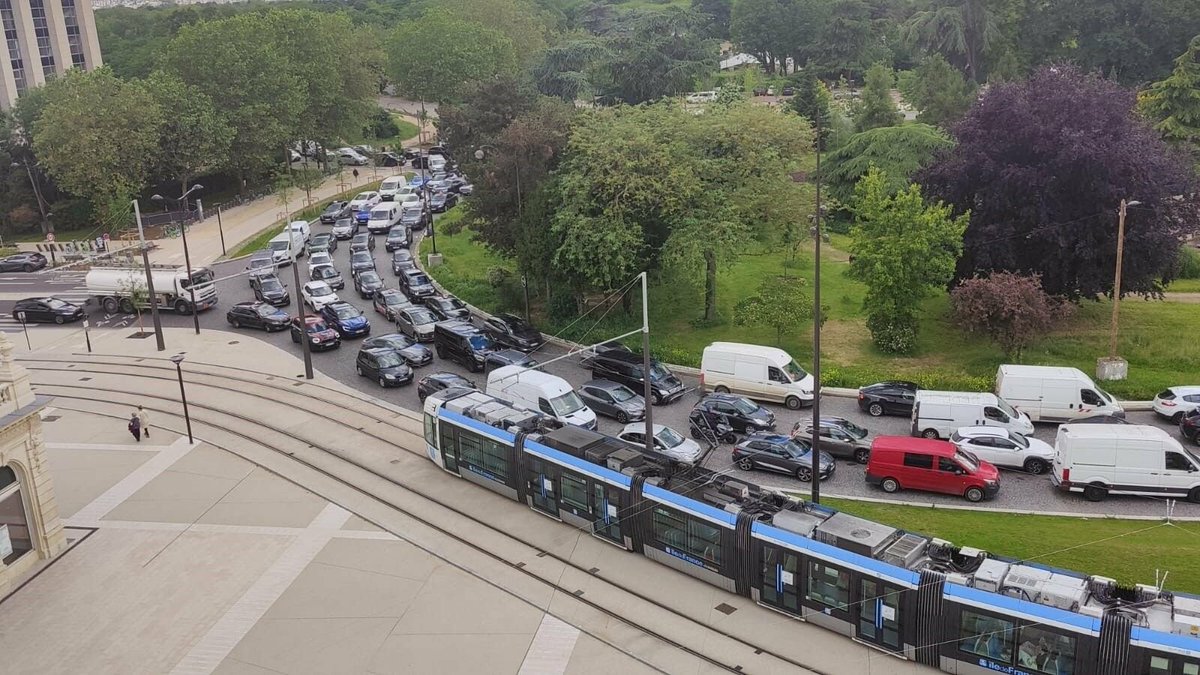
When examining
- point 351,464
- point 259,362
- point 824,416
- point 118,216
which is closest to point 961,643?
point 824,416

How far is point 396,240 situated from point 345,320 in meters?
17.7

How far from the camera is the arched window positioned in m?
24.3

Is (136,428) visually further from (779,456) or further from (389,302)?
(779,456)

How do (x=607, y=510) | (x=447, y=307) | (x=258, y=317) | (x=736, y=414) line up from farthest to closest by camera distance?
(x=258, y=317) < (x=447, y=307) < (x=736, y=414) < (x=607, y=510)

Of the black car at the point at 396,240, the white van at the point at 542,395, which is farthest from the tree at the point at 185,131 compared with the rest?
the white van at the point at 542,395

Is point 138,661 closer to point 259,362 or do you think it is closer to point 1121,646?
point 1121,646

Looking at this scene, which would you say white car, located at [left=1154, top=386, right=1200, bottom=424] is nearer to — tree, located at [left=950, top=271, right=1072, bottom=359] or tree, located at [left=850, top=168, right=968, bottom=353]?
tree, located at [left=950, top=271, right=1072, bottom=359]

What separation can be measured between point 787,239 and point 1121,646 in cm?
2742

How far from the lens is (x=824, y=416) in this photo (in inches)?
1287

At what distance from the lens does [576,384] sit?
3809 centimetres

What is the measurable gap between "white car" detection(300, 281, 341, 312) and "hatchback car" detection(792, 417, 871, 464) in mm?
26078

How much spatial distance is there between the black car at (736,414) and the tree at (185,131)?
47887 mm

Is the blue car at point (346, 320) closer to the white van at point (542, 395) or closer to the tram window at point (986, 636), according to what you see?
the white van at point (542, 395)

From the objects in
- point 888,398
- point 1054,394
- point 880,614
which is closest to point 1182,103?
point 1054,394
